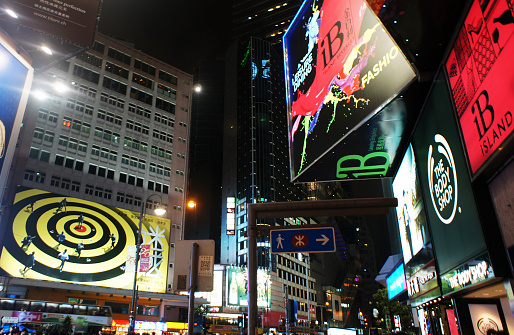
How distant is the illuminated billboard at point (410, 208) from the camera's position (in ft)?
40.0

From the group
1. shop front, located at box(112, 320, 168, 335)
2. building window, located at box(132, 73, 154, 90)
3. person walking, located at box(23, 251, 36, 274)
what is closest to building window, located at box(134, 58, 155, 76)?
building window, located at box(132, 73, 154, 90)

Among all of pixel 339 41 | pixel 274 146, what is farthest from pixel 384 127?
pixel 274 146

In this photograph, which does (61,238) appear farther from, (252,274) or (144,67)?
(252,274)

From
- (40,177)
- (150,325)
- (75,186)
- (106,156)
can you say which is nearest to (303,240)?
(150,325)

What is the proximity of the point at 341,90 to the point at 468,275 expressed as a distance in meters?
5.37

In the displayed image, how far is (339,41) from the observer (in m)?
9.71

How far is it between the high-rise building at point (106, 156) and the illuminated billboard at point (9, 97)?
105ft

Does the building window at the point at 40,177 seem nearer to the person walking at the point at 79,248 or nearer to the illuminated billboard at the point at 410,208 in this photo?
the person walking at the point at 79,248

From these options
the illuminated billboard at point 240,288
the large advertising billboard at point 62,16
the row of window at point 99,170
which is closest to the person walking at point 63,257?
the row of window at point 99,170

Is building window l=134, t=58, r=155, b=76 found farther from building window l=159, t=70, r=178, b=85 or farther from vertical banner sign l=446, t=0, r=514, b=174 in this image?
vertical banner sign l=446, t=0, r=514, b=174

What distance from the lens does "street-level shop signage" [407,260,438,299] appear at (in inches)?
432

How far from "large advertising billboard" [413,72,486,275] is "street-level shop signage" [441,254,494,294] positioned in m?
0.18

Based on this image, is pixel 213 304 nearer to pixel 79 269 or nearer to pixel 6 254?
pixel 79 269

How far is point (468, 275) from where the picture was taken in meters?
7.82
